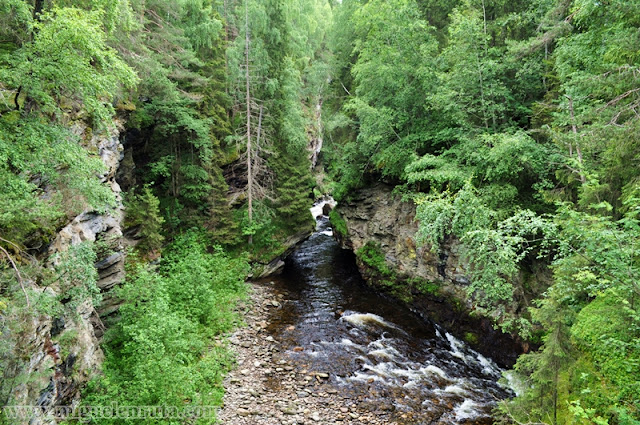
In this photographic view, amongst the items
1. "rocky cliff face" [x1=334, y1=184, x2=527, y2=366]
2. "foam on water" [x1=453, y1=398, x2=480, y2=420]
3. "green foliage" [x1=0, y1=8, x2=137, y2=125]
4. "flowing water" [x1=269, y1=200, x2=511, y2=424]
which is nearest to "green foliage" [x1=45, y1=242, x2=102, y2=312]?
"green foliage" [x1=0, y1=8, x2=137, y2=125]

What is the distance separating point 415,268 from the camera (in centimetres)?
1467

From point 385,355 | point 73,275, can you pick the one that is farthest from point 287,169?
point 73,275

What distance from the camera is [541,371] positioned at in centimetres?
604

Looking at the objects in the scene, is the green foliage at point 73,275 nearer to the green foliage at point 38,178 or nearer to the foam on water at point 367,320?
the green foliage at point 38,178

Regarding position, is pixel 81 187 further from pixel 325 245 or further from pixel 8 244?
pixel 325 245

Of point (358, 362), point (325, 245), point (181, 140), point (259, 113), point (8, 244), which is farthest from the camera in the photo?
point (325, 245)

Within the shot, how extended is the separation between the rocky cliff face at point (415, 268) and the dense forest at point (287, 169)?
0.84m

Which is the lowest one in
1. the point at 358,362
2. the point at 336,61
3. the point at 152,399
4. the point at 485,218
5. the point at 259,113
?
the point at 152,399

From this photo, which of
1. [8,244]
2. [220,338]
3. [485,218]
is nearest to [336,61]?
[485,218]

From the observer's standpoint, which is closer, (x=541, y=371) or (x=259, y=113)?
(x=541, y=371)

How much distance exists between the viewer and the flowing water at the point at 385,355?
9.07 metres

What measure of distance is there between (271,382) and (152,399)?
11.5ft

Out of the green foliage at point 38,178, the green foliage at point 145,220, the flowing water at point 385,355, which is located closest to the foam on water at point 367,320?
the flowing water at point 385,355

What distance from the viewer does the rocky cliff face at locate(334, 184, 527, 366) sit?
460 inches
